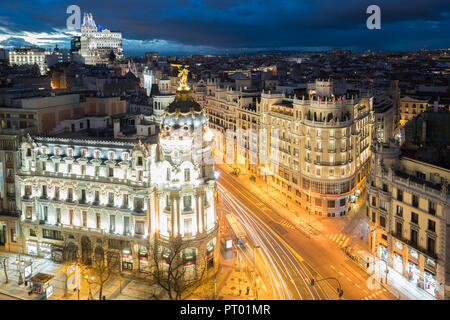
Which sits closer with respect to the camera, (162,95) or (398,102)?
(162,95)

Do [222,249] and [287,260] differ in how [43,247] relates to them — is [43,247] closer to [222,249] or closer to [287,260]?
[222,249]

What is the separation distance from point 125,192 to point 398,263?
155ft

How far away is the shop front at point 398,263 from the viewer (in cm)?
7200

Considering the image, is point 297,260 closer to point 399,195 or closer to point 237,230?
point 237,230

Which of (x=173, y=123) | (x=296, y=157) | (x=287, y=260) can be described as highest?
(x=173, y=123)

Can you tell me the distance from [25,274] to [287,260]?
146 ft

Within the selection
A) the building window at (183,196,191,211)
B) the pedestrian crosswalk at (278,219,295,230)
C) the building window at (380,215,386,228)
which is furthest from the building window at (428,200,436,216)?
the building window at (183,196,191,211)

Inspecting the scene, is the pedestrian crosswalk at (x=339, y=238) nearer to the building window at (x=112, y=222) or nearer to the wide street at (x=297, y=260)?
the wide street at (x=297, y=260)

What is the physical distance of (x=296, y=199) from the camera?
11112 cm

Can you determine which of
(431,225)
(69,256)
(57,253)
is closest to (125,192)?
(69,256)

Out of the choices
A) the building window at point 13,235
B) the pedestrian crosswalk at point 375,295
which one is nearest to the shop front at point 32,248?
the building window at point 13,235

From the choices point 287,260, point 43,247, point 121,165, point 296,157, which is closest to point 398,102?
point 296,157

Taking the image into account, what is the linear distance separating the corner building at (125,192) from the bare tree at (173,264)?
88 cm

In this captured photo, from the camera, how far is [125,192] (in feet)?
245
